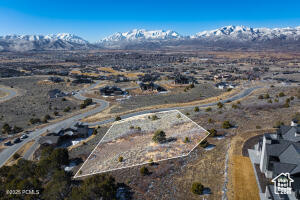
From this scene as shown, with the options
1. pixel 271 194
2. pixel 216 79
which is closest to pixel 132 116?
pixel 271 194

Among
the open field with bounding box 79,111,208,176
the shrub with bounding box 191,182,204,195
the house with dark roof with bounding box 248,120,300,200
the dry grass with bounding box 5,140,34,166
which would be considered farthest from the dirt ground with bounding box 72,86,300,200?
the dry grass with bounding box 5,140,34,166

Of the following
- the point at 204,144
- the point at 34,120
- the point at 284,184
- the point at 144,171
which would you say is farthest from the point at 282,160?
the point at 34,120

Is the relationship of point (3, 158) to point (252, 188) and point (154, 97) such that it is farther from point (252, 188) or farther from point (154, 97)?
point (154, 97)

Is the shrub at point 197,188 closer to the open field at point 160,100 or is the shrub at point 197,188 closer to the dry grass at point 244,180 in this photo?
the dry grass at point 244,180

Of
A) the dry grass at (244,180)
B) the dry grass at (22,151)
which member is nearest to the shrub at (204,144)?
the dry grass at (244,180)

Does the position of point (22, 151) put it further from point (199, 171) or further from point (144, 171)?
point (199, 171)
